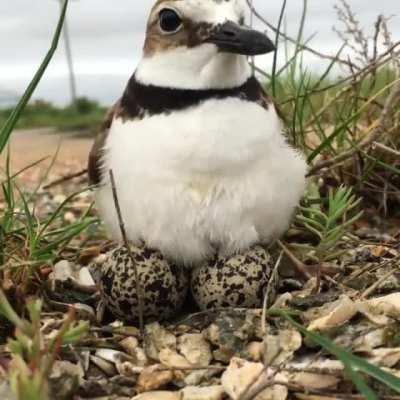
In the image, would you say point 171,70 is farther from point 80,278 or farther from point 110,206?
point 80,278

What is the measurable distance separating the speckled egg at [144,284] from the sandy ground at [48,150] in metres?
3.09

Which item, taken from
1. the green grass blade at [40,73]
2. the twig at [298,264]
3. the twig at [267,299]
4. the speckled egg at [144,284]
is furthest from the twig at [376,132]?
the green grass blade at [40,73]

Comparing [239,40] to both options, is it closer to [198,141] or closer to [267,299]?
[198,141]

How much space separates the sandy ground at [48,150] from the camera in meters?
5.04

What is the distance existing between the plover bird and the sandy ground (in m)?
3.08

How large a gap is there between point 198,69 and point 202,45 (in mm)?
46

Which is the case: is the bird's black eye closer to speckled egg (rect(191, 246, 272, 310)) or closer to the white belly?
the white belly

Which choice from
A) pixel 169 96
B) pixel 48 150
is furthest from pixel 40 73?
pixel 48 150

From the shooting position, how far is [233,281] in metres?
1.46

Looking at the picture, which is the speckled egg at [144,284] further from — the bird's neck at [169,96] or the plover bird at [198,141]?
the bird's neck at [169,96]

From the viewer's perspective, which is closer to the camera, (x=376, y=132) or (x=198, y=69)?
(x=198, y=69)

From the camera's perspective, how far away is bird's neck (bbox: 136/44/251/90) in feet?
4.66

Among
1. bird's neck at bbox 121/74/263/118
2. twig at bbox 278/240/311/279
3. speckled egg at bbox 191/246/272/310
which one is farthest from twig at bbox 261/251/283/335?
bird's neck at bbox 121/74/263/118

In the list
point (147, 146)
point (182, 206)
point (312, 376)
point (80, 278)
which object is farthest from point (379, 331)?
point (80, 278)
